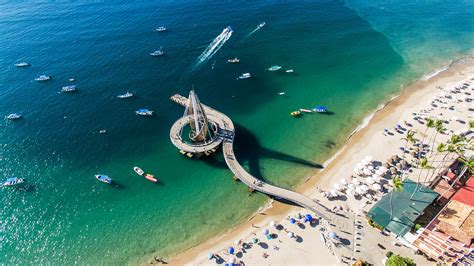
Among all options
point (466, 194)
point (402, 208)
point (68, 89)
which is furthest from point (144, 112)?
point (466, 194)

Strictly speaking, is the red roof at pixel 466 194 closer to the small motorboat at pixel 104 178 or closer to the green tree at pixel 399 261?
the green tree at pixel 399 261

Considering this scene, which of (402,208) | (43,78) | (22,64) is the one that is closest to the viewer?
(402,208)

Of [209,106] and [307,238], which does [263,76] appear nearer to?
[209,106]

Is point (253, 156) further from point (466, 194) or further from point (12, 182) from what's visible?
point (12, 182)

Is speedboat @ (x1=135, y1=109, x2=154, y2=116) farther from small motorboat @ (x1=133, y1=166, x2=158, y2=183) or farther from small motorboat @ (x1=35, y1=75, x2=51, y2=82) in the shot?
small motorboat @ (x1=35, y1=75, x2=51, y2=82)

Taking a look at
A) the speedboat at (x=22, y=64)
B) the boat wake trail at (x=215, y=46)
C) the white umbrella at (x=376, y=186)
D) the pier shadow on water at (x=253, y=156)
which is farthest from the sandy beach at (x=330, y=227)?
the speedboat at (x=22, y=64)

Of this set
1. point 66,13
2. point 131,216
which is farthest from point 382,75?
point 66,13
